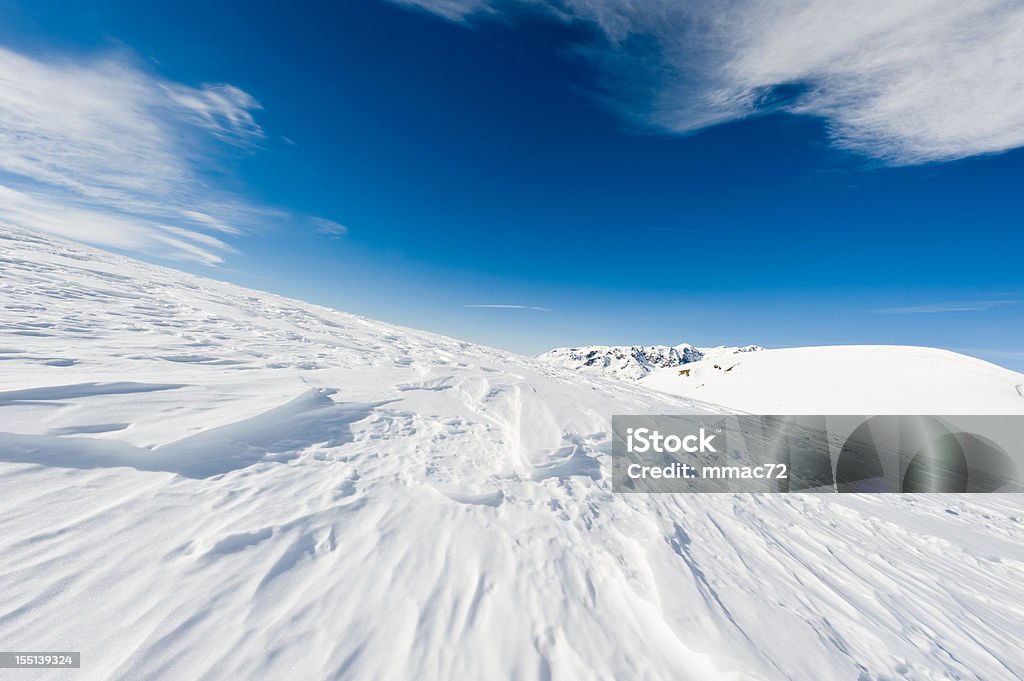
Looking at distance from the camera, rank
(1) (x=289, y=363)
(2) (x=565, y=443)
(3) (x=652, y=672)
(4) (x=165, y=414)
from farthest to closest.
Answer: (1) (x=289, y=363), (2) (x=565, y=443), (4) (x=165, y=414), (3) (x=652, y=672)

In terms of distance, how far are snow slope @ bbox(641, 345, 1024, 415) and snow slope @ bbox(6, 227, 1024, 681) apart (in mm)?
12227

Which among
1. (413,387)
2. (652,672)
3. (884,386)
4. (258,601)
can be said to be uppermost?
(884,386)

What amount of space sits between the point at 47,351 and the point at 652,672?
8332 mm

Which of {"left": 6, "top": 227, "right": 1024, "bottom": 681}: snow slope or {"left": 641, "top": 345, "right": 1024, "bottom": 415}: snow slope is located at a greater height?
{"left": 641, "top": 345, "right": 1024, "bottom": 415}: snow slope

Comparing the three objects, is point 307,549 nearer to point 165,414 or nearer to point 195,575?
point 195,575

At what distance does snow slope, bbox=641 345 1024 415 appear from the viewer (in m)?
14.6

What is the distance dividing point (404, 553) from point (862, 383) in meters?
23.3

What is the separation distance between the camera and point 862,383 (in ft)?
58.1

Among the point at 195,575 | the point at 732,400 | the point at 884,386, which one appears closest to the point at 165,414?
the point at 195,575

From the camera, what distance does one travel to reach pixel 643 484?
5.09 metres

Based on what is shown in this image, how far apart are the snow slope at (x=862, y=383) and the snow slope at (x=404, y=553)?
40.1 feet

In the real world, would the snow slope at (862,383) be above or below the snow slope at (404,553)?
above

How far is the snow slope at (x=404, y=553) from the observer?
7.33 feet

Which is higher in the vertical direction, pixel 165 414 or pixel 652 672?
pixel 165 414
